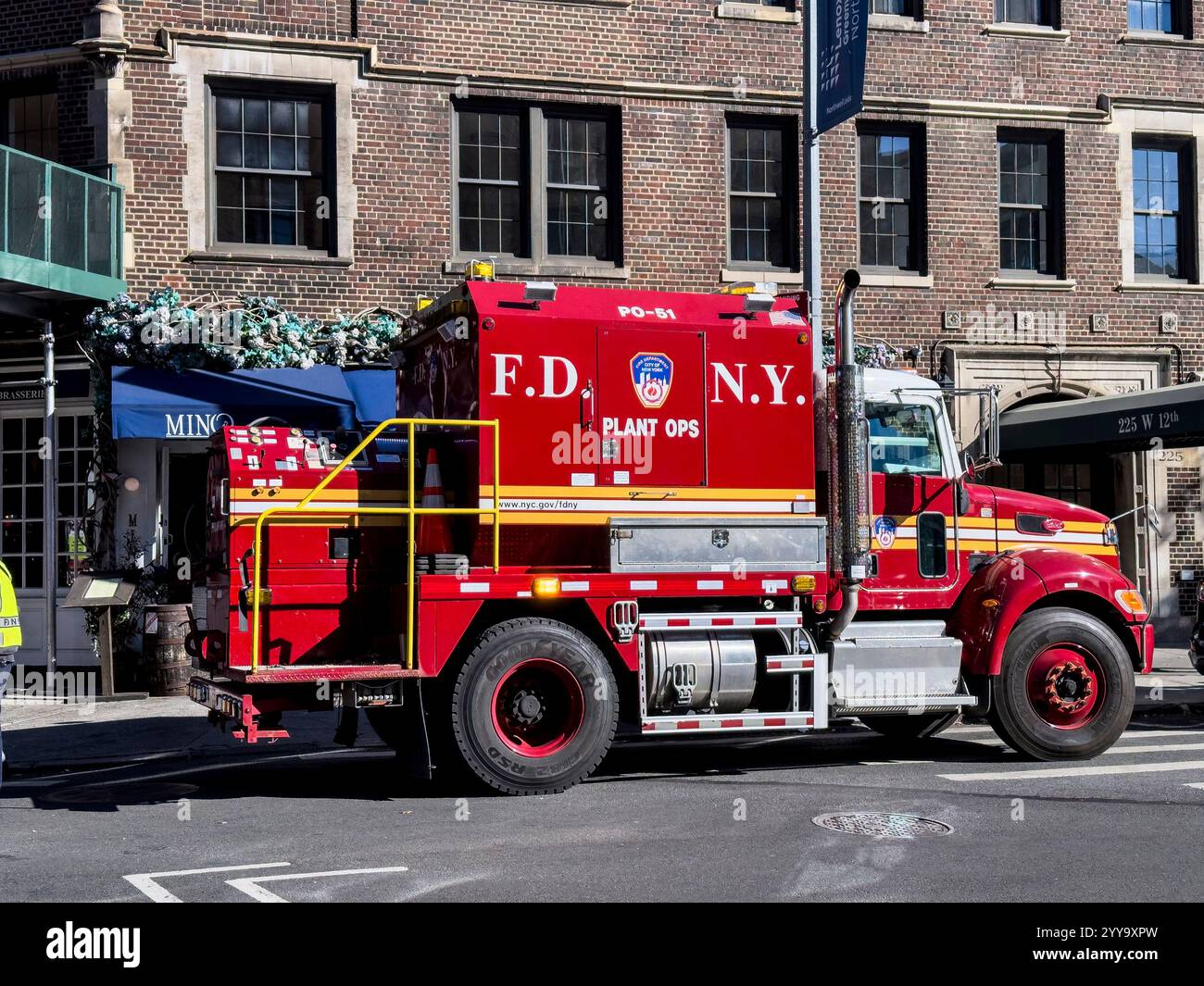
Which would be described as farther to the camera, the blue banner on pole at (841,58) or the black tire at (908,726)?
the blue banner on pole at (841,58)

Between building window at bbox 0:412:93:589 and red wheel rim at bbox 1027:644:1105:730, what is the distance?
1117 centimetres

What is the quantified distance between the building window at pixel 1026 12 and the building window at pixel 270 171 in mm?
9585

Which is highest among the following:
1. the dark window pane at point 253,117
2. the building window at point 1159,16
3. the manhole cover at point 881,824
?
the building window at point 1159,16

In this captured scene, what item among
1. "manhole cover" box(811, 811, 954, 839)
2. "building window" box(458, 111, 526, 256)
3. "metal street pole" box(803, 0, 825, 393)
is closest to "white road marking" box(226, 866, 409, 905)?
"manhole cover" box(811, 811, 954, 839)

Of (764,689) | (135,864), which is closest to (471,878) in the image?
(135,864)

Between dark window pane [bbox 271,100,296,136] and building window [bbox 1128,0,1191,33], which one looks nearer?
dark window pane [bbox 271,100,296,136]

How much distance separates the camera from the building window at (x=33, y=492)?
16.5 metres

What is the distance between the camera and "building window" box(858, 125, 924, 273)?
19062 millimetres

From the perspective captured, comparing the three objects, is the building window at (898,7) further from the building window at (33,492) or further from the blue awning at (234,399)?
the building window at (33,492)

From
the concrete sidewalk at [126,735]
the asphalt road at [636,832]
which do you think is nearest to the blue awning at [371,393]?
the concrete sidewalk at [126,735]

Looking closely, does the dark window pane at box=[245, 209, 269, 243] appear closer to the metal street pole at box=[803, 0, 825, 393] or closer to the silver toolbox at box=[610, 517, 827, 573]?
the metal street pole at box=[803, 0, 825, 393]

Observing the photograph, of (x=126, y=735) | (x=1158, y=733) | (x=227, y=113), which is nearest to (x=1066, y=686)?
(x=1158, y=733)

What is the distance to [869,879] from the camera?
6.77 meters
